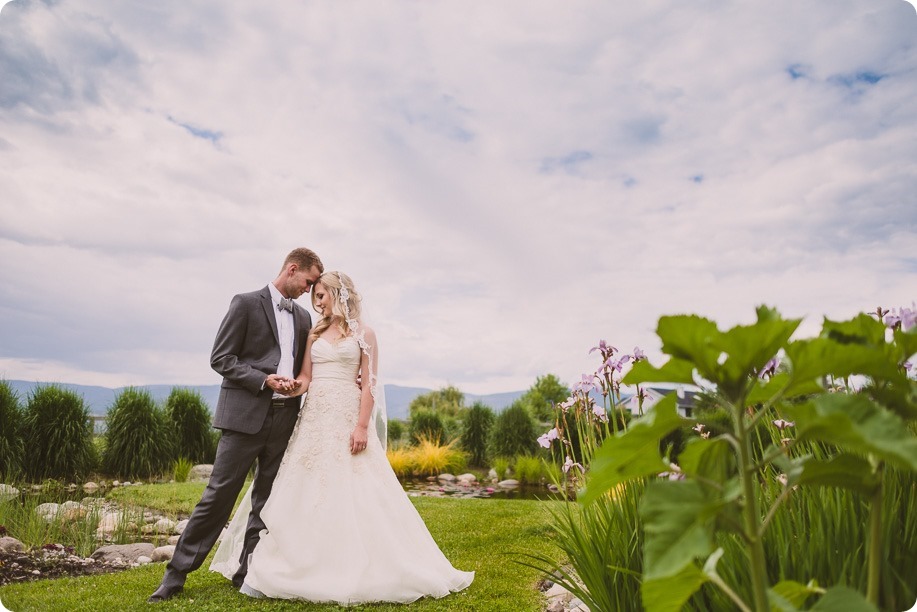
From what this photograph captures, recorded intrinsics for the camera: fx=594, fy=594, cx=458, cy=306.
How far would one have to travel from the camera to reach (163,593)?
167 inches

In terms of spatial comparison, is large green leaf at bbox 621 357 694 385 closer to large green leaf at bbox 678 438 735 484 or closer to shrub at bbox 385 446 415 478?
large green leaf at bbox 678 438 735 484

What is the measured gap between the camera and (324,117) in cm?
816

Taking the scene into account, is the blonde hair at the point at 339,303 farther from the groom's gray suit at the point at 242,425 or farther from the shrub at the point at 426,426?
the shrub at the point at 426,426

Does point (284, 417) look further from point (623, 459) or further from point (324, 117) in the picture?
point (324, 117)

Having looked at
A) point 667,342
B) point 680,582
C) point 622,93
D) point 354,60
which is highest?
point 354,60

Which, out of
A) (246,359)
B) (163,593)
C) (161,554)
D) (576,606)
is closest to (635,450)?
(576,606)

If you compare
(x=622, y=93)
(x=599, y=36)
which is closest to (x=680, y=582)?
(x=599, y=36)

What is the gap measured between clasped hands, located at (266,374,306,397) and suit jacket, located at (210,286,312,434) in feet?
0.20

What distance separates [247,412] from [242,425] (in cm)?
10

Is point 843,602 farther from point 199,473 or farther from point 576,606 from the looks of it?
point 199,473

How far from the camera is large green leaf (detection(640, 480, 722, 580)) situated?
86 cm

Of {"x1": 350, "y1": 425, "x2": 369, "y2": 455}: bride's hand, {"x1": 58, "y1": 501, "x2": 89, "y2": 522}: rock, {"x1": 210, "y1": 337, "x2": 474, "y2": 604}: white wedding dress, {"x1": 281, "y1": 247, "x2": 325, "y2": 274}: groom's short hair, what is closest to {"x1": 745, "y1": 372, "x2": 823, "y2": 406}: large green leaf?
{"x1": 210, "y1": 337, "x2": 474, "y2": 604}: white wedding dress

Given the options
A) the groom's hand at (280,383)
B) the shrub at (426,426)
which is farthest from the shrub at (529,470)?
the groom's hand at (280,383)

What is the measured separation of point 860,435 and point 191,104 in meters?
8.81
